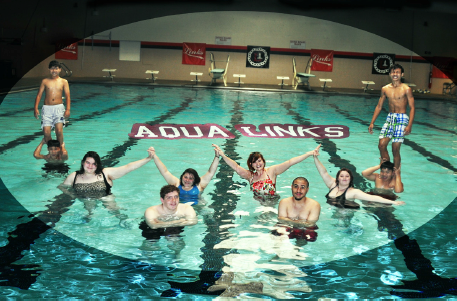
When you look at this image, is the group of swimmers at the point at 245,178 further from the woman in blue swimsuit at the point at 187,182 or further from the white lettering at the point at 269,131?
the white lettering at the point at 269,131

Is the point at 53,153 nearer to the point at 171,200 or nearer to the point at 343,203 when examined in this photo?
the point at 171,200

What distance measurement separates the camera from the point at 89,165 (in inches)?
220

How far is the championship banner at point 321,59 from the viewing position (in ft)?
74.8

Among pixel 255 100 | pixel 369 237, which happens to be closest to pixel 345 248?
pixel 369 237

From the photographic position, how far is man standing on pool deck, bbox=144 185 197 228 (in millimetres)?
4684

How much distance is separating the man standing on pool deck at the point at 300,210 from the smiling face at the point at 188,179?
1112 mm

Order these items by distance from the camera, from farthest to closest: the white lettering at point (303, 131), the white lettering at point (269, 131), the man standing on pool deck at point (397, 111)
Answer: the white lettering at point (303, 131)
the white lettering at point (269, 131)
the man standing on pool deck at point (397, 111)

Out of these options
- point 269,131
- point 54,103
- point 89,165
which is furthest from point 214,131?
point 89,165

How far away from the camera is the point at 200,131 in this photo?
10.4 metres

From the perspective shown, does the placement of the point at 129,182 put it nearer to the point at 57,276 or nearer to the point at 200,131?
the point at 57,276

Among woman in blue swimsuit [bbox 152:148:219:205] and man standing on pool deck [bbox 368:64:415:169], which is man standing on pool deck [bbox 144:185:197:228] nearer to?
woman in blue swimsuit [bbox 152:148:219:205]

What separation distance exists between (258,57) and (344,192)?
18.0 metres

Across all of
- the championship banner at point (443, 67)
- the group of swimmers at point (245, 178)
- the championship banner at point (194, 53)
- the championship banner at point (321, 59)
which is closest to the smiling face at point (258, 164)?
the group of swimmers at point (245, 178)

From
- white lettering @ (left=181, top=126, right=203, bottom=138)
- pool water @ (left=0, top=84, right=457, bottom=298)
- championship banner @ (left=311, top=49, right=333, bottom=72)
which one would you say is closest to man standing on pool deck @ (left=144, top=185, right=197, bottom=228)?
pool water @ (left=0, top=84, right=457, bottom=298)
